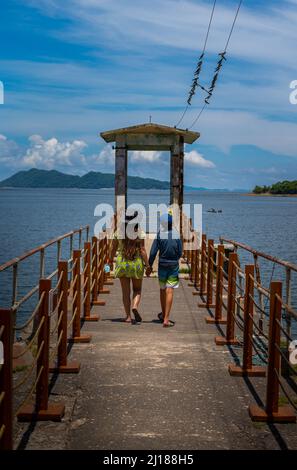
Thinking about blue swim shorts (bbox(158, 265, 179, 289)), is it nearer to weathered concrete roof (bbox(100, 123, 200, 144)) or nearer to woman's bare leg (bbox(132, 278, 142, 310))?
Answer: woman's bare leg (bbox(132, 278, 142, 310))

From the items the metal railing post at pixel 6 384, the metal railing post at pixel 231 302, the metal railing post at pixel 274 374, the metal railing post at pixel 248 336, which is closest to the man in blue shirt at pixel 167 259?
the metal railing post at pixel 231 302

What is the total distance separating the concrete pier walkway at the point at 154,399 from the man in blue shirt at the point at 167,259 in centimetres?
66

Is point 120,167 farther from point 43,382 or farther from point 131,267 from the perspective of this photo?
point 43,382

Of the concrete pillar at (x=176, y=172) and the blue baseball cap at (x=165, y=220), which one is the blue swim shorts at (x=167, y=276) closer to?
the blue baseball cap at (x=165, y=220)

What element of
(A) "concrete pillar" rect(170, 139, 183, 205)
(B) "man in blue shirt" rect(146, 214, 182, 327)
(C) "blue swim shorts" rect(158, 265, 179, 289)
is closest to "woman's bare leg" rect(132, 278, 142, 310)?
(B) "man in blue shirt" rect(146, 214, 182, 327)

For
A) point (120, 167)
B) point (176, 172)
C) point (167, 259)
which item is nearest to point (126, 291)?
point (167, 259)

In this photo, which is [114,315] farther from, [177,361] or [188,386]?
[188,386]

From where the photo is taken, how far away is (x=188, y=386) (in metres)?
6.58

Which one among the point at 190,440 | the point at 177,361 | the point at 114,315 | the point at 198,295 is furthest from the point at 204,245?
the point at 190,440

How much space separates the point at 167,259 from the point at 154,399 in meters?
3.99

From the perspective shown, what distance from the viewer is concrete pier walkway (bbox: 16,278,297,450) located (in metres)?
5.11

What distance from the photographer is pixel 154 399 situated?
20.1ft

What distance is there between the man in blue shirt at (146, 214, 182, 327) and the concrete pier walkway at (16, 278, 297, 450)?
658mm

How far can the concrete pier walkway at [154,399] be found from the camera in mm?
5105
